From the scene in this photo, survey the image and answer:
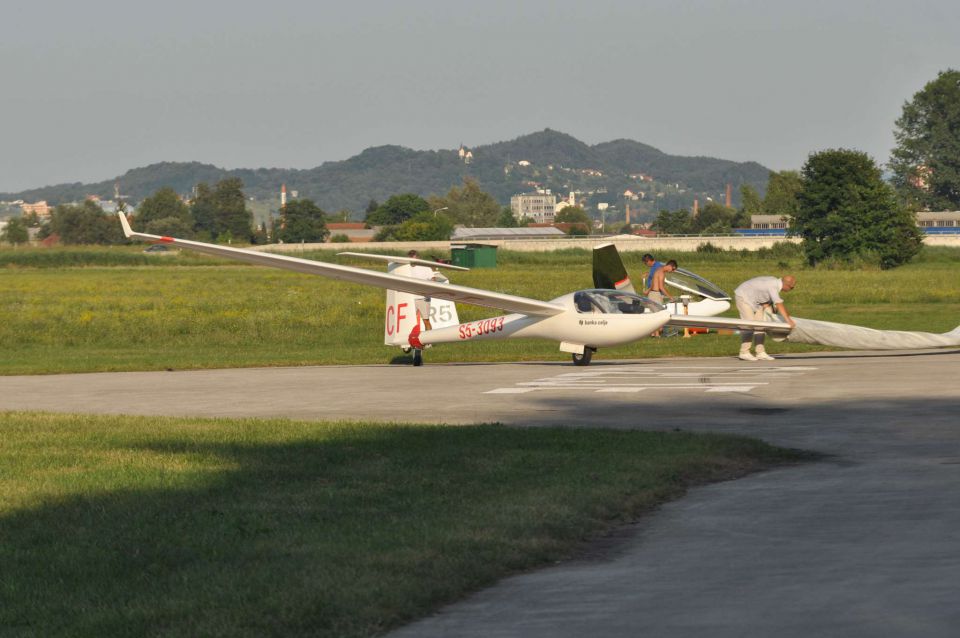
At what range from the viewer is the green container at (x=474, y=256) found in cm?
10912

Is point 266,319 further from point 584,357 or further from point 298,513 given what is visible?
Answer: point 298,513

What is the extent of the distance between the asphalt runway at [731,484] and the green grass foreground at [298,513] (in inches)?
21.0

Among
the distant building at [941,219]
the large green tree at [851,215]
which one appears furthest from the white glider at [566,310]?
the distant building at [941,219]

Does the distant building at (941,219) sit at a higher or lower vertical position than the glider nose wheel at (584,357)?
higher

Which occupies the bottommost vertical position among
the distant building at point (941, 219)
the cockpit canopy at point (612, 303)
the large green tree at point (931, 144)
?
the cockpit canopy at point (612, 303)

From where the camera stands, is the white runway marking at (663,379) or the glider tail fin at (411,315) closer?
the white runway marking at (663,379)

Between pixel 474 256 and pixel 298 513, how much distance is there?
100068 mm

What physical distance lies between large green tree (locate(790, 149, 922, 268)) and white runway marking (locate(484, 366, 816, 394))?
7357 cm

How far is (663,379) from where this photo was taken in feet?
73.0

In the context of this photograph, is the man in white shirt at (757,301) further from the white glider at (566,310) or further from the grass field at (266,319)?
the grass field at (266,319)

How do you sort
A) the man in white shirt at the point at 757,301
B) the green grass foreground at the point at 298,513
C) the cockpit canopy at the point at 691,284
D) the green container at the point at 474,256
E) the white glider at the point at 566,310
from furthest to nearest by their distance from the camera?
the green container at the point at 474,256 < the cockpit canopy at the point at 691,284 < the man in white shirt at the point at 757,301 < the white glider at the point at 566,310 < the green grass foreground at the point at 298,513

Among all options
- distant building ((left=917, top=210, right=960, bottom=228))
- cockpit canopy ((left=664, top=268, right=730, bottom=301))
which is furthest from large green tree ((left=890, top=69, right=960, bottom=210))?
cockpit canopy ((left=664, top=268, right=730, bottom=301))

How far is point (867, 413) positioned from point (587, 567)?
909 cm

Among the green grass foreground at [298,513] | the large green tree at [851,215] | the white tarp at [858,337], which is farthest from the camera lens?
the large green tree at [851,215]
